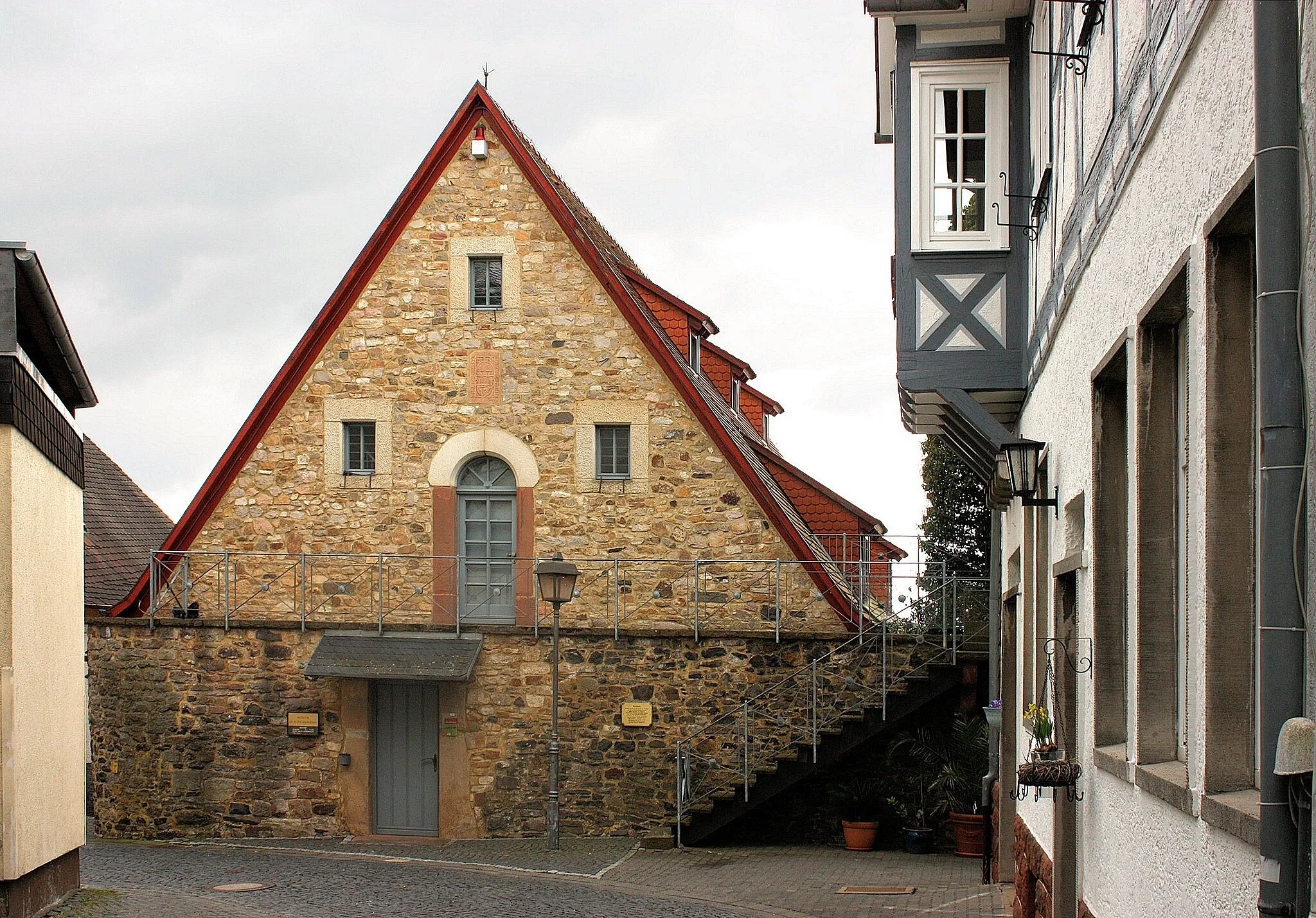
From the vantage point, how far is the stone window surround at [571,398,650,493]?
19.2m

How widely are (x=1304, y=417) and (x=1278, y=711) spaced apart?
66cm

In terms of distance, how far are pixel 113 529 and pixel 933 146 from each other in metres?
21.0

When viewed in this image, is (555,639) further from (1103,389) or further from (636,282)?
(1103,389)

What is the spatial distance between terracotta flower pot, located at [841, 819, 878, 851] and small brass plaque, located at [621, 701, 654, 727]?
8.75 ft

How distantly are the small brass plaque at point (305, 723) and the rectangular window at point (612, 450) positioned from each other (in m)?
4.66

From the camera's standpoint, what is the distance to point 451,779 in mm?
18734

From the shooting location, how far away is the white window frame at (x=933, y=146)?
10.6 meters

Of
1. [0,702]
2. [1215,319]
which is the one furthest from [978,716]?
[1215,319]

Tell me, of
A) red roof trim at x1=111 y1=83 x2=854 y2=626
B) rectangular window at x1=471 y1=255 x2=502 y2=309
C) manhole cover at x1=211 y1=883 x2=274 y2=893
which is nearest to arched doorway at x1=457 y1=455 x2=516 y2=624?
rectangular window at x1=471 y1=255 x2=502 y2=309

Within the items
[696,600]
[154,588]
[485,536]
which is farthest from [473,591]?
[154,588]

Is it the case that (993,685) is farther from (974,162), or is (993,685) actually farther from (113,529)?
(113,529)

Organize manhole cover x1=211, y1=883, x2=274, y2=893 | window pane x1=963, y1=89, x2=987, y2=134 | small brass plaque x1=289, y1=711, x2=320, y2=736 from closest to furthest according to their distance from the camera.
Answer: window pane x1=963, y1=89, x2=987, y2=134, manhole cover x1=211, y1=883, x2=274, y2=893, small brass plaque x1=289, y1=711, x2=320, y2=736

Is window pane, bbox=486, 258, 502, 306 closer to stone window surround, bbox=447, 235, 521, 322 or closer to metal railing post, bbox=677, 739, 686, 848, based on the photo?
stone window surround, bbox=447, 235, 521, 322

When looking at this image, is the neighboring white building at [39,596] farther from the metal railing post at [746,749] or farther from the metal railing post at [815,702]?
the metal railing post at [815,702]
